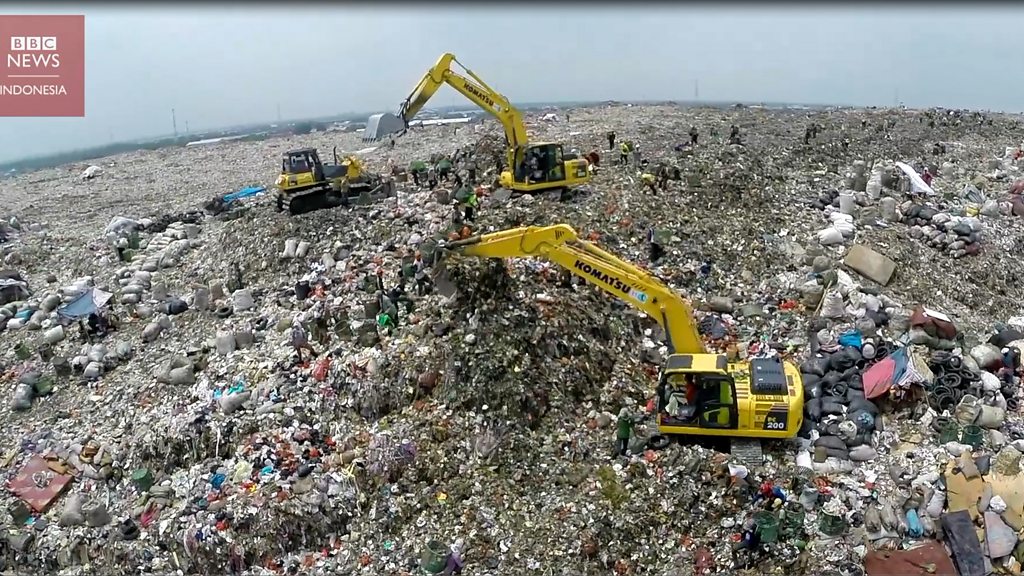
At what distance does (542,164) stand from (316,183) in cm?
456

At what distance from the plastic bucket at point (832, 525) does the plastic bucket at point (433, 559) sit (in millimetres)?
3552

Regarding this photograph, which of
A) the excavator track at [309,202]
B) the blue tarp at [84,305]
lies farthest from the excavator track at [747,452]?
the blue tarp at [84,305]

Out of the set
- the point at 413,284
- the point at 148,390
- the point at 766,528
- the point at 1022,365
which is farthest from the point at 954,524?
the point at 148,390

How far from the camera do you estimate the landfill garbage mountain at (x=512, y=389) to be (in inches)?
265

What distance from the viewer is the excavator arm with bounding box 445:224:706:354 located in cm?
780

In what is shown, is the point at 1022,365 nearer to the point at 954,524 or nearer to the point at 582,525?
the point at 954,524

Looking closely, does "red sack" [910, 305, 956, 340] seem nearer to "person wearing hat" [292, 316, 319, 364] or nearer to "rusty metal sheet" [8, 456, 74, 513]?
"person wearing hat" [292, 316, 319, 364]

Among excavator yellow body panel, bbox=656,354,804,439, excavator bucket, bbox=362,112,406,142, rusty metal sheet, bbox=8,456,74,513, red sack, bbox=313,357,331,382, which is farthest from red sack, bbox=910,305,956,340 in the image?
rusty metal sheet, bbox=8,456,74,513

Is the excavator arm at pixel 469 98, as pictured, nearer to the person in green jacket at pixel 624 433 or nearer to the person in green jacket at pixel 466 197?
the person in green jacket at pixel 466 197

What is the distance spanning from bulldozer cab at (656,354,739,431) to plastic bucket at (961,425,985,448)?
2335mm

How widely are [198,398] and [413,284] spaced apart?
3.09m

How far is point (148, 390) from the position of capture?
9047 mm

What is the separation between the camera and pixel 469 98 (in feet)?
42.9

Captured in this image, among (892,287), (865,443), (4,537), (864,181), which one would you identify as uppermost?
(864,181)
